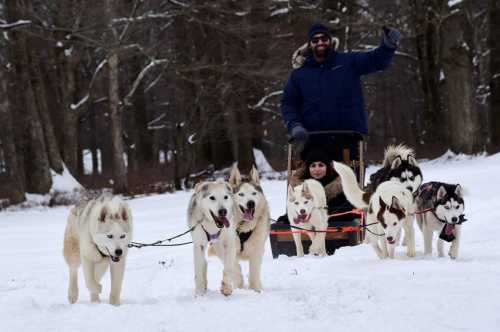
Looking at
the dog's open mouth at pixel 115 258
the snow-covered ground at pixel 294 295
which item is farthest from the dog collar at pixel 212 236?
the dog's open mouth at pixel 115 258

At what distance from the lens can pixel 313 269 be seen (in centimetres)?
576

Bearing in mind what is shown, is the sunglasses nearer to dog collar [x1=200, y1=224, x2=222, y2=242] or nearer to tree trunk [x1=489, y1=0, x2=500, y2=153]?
dog collar [x1=200, y1=224, x2=222, y2=242]

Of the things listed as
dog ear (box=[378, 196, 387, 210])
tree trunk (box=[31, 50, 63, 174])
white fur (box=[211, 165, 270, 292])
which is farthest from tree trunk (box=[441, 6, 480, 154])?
white fur (box=[211, 165, 270, 292])

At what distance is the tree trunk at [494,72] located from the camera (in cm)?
1994

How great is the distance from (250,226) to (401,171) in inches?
101

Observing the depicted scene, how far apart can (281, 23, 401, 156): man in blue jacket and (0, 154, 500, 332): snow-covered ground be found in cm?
138

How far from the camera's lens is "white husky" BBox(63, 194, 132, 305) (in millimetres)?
4688

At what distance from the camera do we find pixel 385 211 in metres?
6.08

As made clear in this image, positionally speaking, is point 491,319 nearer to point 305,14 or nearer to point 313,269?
point 313,269

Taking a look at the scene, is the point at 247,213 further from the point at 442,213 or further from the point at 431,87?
the point at 431,87

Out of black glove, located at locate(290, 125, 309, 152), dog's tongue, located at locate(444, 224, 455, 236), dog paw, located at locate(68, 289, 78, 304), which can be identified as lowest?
dog paw, located at locate(68, 289, 78, 304)

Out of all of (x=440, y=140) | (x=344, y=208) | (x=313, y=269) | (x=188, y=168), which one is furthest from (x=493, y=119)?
(x=313, y=269)

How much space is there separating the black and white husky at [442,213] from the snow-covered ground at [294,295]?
19 cm

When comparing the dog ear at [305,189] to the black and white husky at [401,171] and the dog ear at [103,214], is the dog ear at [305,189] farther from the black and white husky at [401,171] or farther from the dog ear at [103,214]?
the dog ear at [103,214]
